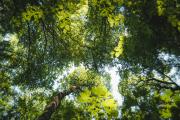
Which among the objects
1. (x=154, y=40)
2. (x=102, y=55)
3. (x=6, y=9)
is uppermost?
(x=102, y=55)

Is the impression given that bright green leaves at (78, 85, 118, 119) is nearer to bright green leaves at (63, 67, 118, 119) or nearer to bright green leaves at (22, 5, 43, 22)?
bright green leaves at (63, 67, 118, 119)

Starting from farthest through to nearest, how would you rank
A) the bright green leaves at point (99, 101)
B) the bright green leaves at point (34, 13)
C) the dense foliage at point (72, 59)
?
the dense foliage at point (72, 59) < the bright green leaves at point (34, 13) < the bright green leaves at point (99, 101)

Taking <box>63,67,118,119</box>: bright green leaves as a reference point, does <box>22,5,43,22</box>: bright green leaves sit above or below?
above

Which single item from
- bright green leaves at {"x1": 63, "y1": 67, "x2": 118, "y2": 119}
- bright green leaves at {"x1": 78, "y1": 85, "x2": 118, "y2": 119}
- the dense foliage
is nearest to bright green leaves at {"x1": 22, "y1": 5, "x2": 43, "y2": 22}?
the dense foliage

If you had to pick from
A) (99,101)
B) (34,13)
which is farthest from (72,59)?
(99,101)

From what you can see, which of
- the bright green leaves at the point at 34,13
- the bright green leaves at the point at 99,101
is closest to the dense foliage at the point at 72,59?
the bright green leaves at the point at 34,13

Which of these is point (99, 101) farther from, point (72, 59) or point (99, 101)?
point (72, 59)

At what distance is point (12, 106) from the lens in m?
15.8

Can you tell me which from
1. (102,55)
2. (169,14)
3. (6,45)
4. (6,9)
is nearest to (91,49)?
(102,55)

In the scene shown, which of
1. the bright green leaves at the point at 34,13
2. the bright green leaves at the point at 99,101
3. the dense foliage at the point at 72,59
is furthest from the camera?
the dense foliage at the point at 72,59

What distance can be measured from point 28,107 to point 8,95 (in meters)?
1.54

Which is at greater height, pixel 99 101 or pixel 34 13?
pixel 34 13

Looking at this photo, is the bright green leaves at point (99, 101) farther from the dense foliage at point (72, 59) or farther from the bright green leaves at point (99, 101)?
the dense foliage at point (72, 59)

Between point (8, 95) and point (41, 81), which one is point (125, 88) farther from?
point (8, 95)
